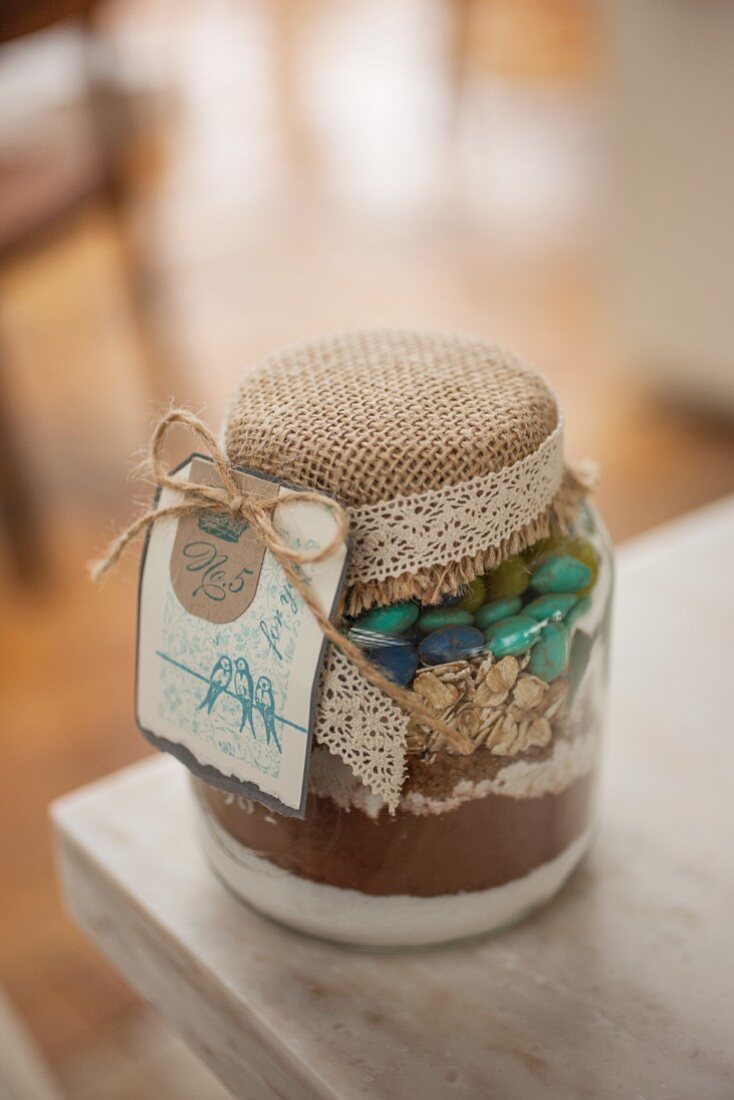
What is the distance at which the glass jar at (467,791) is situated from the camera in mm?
455

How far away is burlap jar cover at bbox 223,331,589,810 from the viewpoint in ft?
1.44

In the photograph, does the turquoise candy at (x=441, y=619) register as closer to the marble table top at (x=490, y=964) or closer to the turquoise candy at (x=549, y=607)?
the turquoise candy at (x=549, y=607)

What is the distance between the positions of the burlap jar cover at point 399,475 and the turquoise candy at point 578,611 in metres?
0.03

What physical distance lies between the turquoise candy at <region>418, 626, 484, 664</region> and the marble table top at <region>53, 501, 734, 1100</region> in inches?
6.3

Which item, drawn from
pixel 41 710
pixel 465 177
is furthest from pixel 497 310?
pixel 41 710

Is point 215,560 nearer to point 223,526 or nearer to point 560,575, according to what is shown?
point 223,526

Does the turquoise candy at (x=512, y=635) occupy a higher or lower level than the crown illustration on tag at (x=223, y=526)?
lower

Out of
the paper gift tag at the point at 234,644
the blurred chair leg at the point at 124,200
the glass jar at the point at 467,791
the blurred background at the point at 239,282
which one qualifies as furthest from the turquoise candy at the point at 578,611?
the blurred chair leg at the point at 124,200

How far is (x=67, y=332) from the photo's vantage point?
2584 millimetres

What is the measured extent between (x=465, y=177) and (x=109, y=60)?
1322 millimetres

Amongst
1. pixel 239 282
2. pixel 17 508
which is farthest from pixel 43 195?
pixel 239 282

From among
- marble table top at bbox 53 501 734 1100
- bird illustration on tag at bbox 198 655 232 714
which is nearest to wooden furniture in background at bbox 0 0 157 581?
marble table top at bbox 53 501 734 1100

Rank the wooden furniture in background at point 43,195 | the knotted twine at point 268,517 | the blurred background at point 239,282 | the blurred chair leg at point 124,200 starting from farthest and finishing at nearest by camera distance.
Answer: the blurred chair leg at point 124,200 < the wooden furniture in background at point 43,195 < the blurred background at point 239,282 < the knotted twine at point 268,517

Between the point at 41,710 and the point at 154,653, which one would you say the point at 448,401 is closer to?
the point at 154,653
